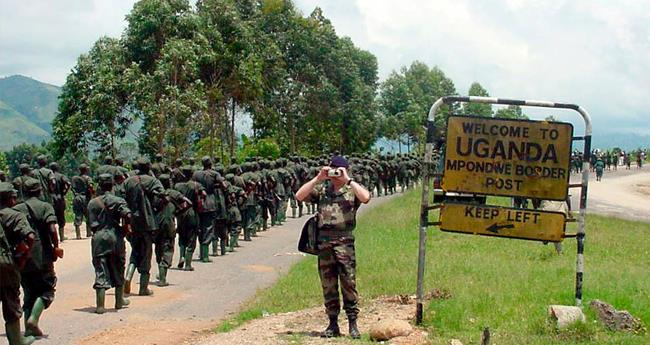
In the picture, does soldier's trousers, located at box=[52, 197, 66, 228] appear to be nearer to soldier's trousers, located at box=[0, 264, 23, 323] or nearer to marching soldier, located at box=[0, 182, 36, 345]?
marching soldier, located at box=[0, 182, 36, 345]

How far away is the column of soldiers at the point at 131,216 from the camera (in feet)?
30.7

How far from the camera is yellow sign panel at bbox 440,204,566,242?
9008 mm

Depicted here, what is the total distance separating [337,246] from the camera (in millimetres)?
8570

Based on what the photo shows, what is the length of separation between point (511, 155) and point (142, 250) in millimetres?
5945

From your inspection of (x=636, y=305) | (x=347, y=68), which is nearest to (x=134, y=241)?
(x=636, y=305)

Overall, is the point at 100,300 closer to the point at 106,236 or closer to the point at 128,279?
the point at 106,236

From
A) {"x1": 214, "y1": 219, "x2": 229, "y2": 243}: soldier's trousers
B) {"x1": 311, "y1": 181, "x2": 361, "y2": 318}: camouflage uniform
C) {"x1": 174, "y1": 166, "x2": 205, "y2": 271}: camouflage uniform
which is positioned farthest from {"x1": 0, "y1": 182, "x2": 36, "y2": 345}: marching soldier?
{"x1": 214, "y1": 219, "x2": 229, "y2": 243}: soldier's trousers

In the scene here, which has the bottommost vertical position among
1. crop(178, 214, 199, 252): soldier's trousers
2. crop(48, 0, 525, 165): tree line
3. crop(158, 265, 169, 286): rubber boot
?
crop(158, 265, 169, 286): rubber boot

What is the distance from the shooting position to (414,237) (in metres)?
18.8

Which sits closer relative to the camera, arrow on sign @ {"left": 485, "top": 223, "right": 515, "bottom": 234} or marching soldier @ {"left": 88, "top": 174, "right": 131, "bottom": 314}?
arrow on sign @ {"left": 485, "top": 223, "right": 515, "bottom": 234}

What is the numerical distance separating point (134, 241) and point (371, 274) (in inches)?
138

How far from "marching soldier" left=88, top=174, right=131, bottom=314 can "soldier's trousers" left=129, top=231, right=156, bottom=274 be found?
1.48m

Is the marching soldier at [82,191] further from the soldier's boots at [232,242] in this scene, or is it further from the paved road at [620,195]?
the paved road at [620,195]

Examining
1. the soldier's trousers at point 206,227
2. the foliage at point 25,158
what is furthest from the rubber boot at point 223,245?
the foliage at point 25,158
